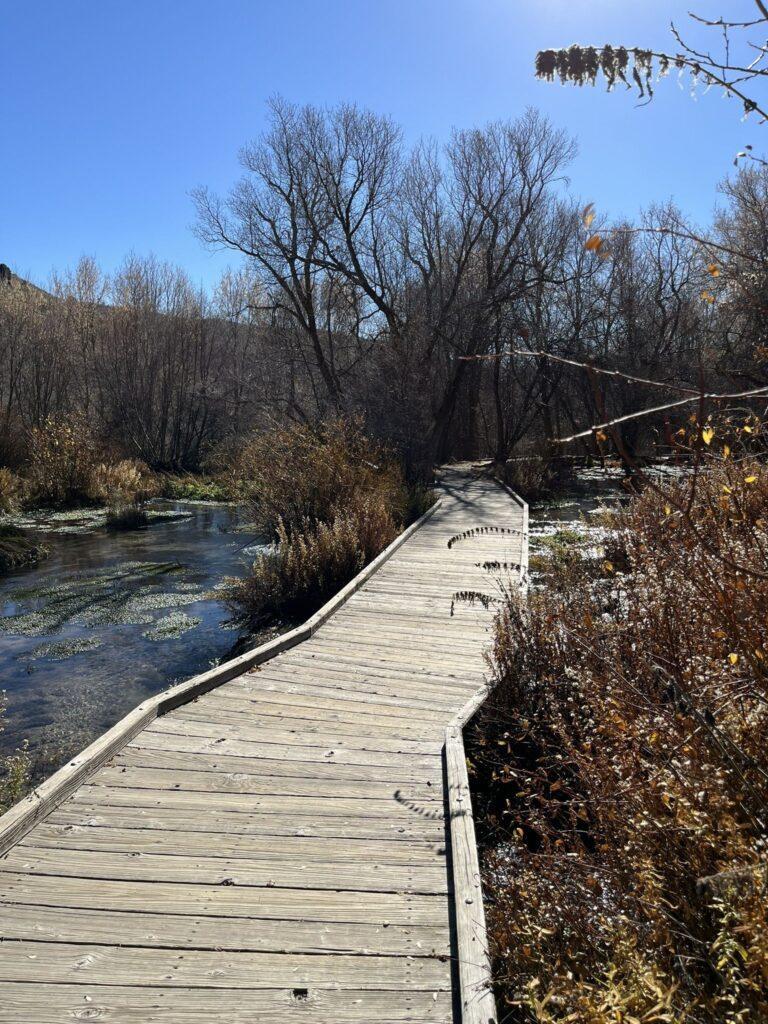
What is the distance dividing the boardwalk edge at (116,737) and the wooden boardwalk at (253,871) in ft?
0.17

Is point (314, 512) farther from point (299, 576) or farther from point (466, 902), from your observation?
point (466, 902)

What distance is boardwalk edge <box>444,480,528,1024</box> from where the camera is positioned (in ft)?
8.01

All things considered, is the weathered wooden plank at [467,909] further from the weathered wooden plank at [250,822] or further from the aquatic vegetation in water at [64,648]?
the aquatic vegetation in water at [64,648]

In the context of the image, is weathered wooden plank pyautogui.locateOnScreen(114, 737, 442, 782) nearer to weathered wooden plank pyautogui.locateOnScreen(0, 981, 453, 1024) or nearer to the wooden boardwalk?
the wooden boardwalk

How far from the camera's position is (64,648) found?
27.0ft

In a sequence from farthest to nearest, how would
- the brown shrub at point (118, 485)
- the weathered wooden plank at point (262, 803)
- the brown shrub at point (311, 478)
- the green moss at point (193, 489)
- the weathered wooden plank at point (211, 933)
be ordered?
the green moss at point (193, 489)
the brown shrub at point (118, 485)
the brown shrub at point (311, 478)
the weathered wooden plank at point (262, 803)
the weathered wooden plank at point (211, 933)

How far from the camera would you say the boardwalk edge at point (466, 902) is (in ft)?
8.01

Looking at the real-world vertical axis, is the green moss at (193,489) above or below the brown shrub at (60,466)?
below

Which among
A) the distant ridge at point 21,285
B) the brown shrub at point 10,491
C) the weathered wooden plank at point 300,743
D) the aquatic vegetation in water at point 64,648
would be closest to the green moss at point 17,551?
the brown shrub at point 10,491

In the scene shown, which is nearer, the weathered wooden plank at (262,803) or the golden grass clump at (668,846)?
the golden grass clump at (668,846)

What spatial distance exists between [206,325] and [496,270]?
1133cm

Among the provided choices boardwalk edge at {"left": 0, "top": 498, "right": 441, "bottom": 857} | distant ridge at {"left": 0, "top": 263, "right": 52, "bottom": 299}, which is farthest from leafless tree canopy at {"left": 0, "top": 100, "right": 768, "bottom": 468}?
boardwalk edge at {"left": 0, "top": 498, "right": 441, "bottom": 857}

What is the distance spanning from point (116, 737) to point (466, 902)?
221 cm

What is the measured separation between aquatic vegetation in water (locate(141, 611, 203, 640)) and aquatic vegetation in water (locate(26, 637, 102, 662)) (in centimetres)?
56
